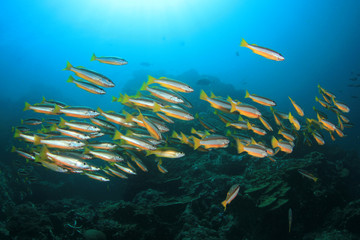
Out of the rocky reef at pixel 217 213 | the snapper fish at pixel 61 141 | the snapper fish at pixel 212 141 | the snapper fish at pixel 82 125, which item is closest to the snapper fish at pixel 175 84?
the snapper fish at pixel 212 141

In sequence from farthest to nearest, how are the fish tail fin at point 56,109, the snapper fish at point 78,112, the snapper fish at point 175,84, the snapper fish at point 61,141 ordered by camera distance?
the snapper fish at point 175,84, the fish tail fin at point 56,109, the snapper fish at point 78,112, the snapper fish at point 61,141

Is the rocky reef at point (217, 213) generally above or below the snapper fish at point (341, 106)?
below

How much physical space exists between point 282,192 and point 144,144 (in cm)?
426

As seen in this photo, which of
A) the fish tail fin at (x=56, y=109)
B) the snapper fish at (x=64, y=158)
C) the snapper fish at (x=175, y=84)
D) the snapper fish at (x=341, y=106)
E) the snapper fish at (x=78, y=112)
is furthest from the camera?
the snapper fish at (x=341, y=106)

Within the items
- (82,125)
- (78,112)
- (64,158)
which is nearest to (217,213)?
(64,158)

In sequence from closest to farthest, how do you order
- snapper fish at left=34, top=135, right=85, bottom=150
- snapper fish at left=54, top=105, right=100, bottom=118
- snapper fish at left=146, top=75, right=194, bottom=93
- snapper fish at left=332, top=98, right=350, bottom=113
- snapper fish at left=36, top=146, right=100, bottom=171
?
snapper fish at left=36, top=146, right=100, bottom=171 < snapper fish at left=34, top=135, right=85, bottom=150 < snapper fish at left=54, top=105, right=100, bottom=118 < snapper fish at left=146, top=75, right=194, bottom=93 < snapper fish at left=332, top=98, right=350, bottom=113

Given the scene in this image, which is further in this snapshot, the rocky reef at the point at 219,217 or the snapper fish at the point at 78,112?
the rocky reef at the point at 219,217

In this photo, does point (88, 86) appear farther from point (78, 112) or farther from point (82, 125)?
point (82, 125)

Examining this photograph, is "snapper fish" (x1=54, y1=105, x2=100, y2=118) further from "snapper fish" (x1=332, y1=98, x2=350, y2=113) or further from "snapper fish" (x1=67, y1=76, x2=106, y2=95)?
"snapper fish" (x1=332, y1=98, x2=350, y2=113)

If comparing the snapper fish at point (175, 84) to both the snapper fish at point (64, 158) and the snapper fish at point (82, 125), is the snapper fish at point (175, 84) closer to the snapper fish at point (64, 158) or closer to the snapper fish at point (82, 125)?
the snapper fish at point (82, 125)

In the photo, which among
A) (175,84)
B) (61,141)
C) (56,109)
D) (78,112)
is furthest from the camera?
(175,84)

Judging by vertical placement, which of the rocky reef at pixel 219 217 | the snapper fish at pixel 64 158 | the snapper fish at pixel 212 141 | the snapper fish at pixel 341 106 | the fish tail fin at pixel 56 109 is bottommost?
the rocky reef at pixel 219 217

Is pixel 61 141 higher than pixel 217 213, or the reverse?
pixel 61 141

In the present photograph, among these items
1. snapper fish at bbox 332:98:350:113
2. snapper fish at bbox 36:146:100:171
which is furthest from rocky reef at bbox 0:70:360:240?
snapper fish at bbox 332:98:350:113
